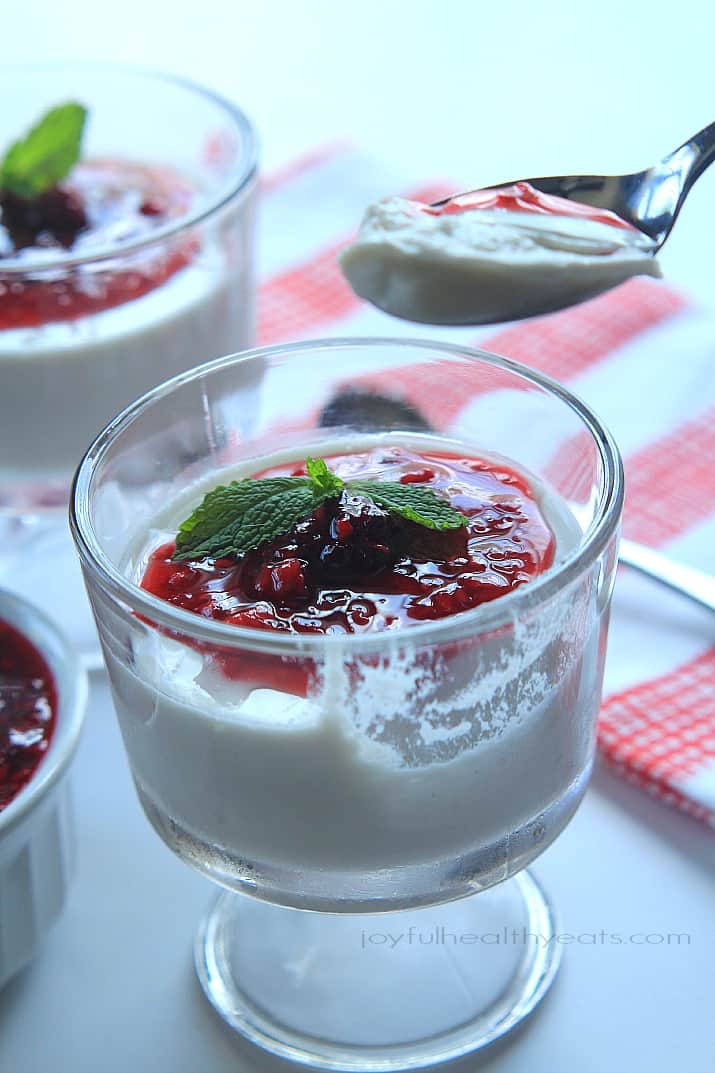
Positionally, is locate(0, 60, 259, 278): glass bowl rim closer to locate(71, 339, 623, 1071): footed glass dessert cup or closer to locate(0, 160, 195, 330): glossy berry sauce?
locate(0, 160, 195, 330): glossy berry sauce

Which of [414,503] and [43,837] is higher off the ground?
[414,503]

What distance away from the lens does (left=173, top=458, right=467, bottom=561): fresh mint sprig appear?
102 cm

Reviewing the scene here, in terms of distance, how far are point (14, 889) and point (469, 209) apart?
66 cm

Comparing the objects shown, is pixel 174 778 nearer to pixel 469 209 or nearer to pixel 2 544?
pixel 469 209

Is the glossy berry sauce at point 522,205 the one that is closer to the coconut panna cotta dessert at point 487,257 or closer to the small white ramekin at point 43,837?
the coconut panna cotta dessert at point 487,257

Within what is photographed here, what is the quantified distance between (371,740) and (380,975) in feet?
1.25

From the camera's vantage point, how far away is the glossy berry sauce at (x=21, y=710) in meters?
1.14

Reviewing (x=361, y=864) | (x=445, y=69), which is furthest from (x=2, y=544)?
(x=445, y=69)

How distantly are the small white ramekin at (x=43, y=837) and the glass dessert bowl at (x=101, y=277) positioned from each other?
0.32 metres

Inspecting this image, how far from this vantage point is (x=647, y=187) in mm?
1263

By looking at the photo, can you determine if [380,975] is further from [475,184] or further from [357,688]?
[475,184]

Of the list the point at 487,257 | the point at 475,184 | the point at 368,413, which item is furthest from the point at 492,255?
the point at 475,184

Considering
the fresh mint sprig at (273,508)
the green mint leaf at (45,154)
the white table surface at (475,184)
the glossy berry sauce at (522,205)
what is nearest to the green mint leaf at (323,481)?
the fresh mint sprig at (273,508)

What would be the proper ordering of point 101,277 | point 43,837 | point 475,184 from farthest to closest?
point 475,184, point 101,277, point 43,837
